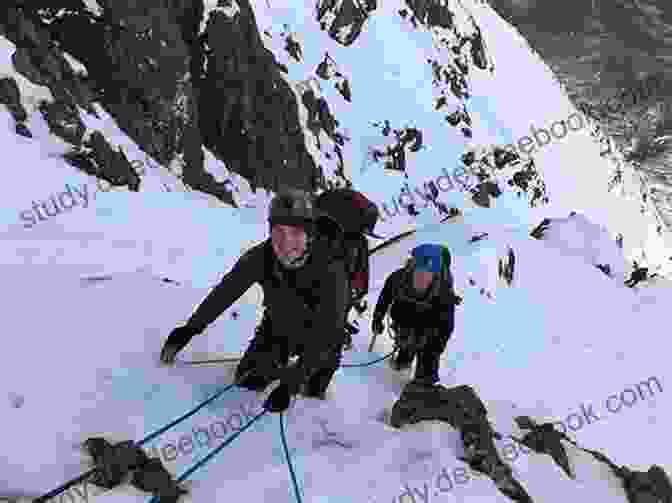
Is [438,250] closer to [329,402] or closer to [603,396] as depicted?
[329,402]

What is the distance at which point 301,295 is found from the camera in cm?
489

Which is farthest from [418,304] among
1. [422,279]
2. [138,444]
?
[138,444]

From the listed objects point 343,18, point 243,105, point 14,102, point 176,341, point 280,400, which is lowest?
point 280,400

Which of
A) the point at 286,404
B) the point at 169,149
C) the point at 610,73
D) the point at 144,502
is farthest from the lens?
the point at 610,73

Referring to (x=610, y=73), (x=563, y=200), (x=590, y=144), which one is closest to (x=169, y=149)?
Result: (x=563, y=200)

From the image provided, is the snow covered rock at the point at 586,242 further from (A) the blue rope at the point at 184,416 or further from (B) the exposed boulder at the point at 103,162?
(A) the blue rope at the point at 184,416

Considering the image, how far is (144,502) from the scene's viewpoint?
4211 mm

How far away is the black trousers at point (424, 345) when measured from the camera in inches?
310

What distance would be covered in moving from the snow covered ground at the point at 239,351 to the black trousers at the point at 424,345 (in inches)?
15.7

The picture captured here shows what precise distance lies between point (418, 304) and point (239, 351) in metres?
2.42

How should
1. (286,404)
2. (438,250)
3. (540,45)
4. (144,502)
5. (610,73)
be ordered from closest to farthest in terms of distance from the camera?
(144,502), (286,404), (438,250), (610,73), (540,45)

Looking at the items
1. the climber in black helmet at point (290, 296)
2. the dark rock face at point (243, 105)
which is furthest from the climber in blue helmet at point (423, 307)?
the dark rock face at point (243, 105)

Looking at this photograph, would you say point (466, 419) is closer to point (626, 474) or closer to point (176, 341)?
point (626, 474)

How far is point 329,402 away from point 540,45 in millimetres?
181848
